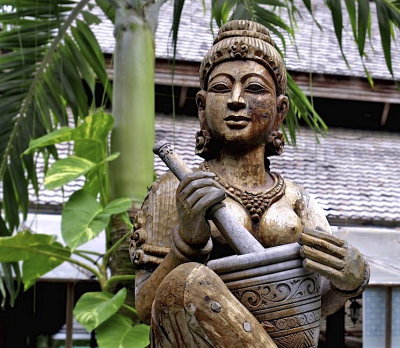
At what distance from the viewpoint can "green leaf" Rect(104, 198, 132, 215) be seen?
3.59m

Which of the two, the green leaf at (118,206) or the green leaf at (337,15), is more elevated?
the green leaf at (337,15)

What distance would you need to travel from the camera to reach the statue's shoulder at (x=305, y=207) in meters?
2.29

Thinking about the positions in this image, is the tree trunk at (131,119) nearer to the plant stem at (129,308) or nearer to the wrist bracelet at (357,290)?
the plant stem at (129,308)

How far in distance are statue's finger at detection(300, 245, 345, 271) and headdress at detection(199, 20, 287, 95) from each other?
56cm

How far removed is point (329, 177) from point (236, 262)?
5054 millimetres

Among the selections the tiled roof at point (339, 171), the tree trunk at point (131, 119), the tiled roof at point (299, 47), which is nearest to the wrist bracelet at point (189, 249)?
the tree trunk at point (131, 119)

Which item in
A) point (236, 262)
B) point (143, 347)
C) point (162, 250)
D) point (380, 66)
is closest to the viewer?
point (236, 262)

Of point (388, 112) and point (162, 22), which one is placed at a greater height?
point (162, 22)

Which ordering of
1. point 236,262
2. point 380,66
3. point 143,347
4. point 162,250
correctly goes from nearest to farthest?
point 236,262
point 162,250
point 143,347
point 380,66

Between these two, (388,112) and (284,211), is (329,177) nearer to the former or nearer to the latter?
(388,112)

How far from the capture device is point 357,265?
2043 millimetres

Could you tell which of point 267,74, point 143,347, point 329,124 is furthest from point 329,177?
point 267,74

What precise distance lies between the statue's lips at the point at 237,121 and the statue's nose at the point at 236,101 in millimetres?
27


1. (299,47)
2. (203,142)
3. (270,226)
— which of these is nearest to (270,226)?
(270,226)
